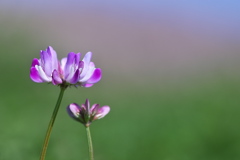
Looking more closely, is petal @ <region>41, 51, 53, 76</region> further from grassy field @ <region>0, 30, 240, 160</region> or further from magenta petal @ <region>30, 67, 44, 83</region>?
grassy field @ <region>0, 30, 240, 160</region>

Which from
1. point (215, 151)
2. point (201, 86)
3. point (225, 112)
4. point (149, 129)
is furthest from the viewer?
point (201, 86)

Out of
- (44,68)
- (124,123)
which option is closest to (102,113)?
(44,68)

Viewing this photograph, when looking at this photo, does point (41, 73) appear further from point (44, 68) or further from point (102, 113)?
point (102, 113)

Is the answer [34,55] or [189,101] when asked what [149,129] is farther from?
[34,55]

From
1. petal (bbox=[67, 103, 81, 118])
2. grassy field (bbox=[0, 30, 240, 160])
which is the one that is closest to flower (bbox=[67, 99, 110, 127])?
petal (bbox=[67, 103, 81, 118])

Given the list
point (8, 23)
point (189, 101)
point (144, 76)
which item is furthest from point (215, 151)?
point (144, 76)


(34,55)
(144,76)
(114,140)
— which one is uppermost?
(144,76)

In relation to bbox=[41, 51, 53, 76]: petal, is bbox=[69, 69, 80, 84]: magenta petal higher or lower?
lower

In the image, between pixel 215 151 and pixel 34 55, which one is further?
pixel 34 55
